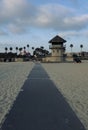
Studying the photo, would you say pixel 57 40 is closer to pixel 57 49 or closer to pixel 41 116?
pixel 57 49

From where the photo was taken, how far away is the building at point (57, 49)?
133 meters

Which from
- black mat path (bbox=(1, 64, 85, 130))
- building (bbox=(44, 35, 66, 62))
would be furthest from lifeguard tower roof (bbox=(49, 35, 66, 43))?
black mat path (bbox=(1, 64, 85, 130))

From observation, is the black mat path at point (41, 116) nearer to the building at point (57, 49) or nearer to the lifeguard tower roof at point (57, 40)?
the building at point (57, 49)

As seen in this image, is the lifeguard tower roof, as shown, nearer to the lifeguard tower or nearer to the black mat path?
the lifeguard tower

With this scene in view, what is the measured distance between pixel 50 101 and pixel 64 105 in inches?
43.6

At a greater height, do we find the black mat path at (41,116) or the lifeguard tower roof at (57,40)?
the lifeguard tower roof at (57,40)

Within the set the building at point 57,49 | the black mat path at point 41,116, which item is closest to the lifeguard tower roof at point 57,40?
the building at point 57,49

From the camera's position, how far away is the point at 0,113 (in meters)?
11.2

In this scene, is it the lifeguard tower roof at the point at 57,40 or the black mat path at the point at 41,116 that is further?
the lifeguard tower roof at the point at 57,40

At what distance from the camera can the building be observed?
133 m

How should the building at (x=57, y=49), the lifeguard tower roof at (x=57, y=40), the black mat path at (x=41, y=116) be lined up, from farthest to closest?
1. the lifeguard tower roof at (x=57, y=40)
2. the building at (x=57, y=49)
3. the black mat path at (x=41, y=116)

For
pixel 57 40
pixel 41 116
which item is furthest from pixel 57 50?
pixel 41 116

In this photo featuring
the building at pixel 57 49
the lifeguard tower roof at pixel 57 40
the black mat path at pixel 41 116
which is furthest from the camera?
the lifeguard tower roof at pixel 57 40

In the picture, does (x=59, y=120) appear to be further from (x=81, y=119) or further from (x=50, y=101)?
(x=50, y=101)
